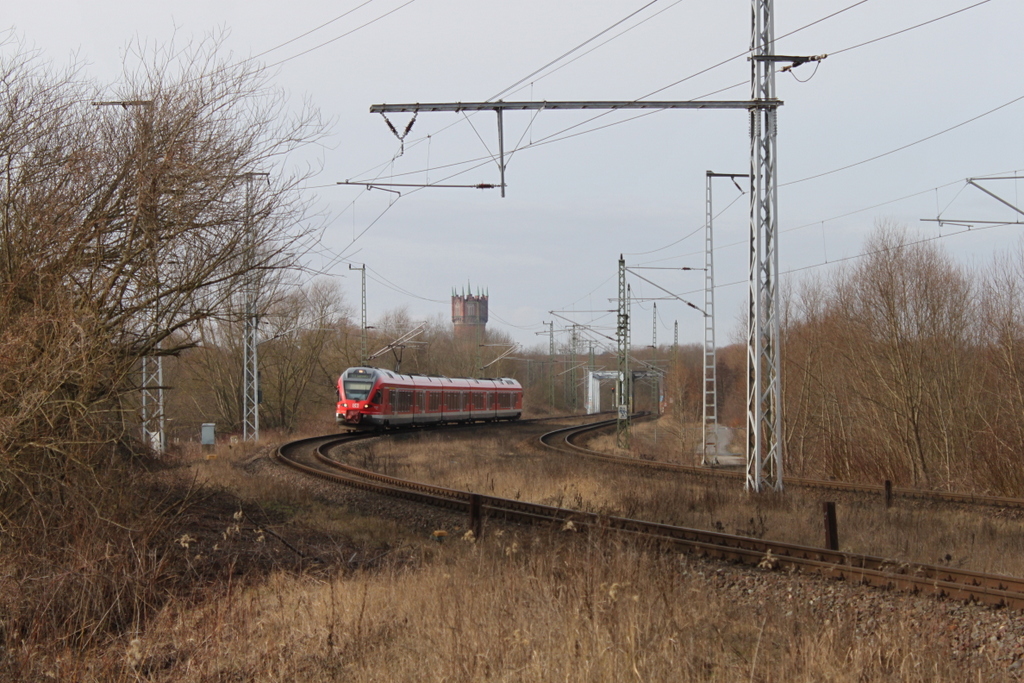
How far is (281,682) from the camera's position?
211 inches

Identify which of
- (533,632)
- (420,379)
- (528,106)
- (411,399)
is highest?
(528,106)

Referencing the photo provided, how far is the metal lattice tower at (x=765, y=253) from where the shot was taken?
13.1m

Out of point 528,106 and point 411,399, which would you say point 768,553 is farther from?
point 411,399

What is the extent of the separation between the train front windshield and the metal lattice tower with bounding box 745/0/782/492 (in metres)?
19.4

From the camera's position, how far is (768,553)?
24.5 feet

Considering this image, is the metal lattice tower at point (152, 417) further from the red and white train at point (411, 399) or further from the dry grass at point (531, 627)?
the red and white train at point (411, 399)

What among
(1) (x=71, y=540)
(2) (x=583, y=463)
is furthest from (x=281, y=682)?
(2) (x=583, y=463)

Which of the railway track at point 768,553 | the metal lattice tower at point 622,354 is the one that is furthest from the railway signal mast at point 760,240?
the metal lattice tower at point 622,354

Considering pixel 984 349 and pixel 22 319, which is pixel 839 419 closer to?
pixel 984 349

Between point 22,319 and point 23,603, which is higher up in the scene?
point 22,319

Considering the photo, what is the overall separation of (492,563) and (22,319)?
513cm

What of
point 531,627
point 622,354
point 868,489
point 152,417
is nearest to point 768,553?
point 531,627

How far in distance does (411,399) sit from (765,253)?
22.2 metres

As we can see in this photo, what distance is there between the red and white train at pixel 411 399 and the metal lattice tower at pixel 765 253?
19389 millimetres
